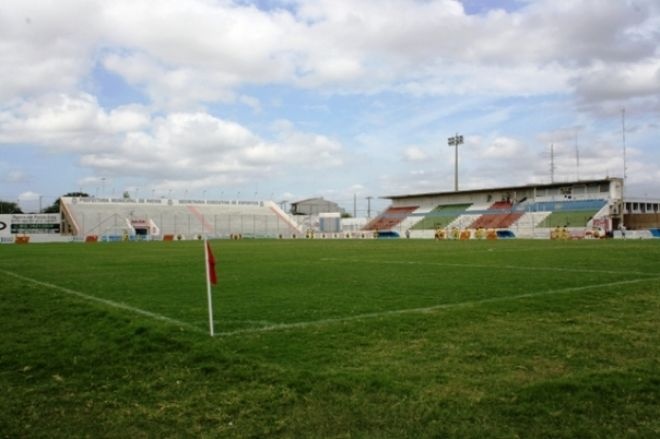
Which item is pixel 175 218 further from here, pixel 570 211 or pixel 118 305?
pixel 118 305

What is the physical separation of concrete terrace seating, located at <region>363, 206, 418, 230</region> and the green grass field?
8353 cm

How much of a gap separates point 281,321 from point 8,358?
3839 millimetres

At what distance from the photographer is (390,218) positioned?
99.2m

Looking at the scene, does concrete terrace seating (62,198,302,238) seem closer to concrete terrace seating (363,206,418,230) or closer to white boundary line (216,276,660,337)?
concrete terrace seating (363,206,418,230)

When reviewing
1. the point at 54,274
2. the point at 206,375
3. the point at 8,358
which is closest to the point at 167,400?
the point at 206,375

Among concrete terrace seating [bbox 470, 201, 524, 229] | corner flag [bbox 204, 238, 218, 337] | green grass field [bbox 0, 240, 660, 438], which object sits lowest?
green grass field [bbox 0, 240, 660, 438]

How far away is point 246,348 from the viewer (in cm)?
757

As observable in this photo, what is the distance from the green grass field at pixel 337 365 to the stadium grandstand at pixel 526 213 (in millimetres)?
53847

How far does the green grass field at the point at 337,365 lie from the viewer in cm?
515

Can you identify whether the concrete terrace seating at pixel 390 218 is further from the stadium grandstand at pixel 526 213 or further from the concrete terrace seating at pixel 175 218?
the concrete terrace seating at pixel 175 218

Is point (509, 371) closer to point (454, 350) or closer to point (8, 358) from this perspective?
point (454, 350)

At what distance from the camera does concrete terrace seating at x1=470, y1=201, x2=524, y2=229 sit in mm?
78438

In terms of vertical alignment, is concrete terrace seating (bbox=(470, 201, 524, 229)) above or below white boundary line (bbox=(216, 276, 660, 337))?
above

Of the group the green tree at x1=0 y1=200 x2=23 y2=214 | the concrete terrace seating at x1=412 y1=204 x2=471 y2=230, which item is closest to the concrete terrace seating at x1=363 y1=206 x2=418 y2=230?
the concrete terrace seating at x1=412 y1=204 x2=471 y2=230
